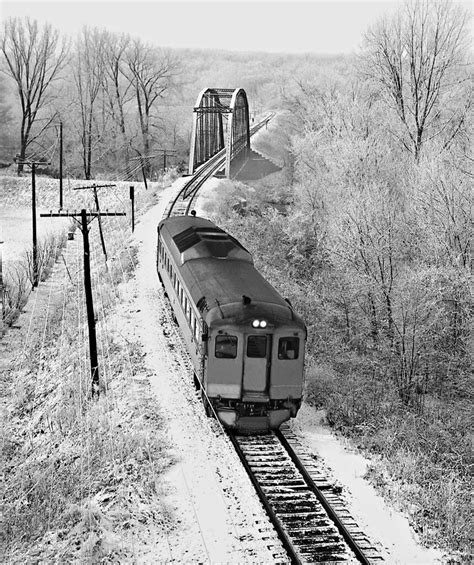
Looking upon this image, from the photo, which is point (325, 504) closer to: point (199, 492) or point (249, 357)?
point (199, 492)

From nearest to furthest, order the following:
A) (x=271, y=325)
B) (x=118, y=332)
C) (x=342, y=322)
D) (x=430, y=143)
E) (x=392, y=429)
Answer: (x=271, y=325) < (x=392, y=429) < (x=118, y=332) < (x=342, y=322) < (x=430, y=143)

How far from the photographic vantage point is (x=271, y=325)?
13.0 meters

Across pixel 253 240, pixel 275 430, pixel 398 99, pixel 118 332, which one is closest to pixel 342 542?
pixel 275 430

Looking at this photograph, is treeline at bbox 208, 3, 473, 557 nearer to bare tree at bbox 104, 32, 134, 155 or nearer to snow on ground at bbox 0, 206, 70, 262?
snow on ground at bbox 0, 206, 70, 262

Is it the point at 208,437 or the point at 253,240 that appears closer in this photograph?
the point at 208,437

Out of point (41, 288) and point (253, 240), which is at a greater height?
point (253, 240)

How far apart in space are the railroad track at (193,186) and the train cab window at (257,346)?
23.4 m

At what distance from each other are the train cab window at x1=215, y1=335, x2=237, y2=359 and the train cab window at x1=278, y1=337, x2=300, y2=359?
3.04 feet

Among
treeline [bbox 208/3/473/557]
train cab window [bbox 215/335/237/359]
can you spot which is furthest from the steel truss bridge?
train cab window [bbox 215/335/237/359]

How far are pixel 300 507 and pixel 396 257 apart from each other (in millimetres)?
14606

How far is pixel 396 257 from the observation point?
23.9m

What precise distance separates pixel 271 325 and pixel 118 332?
8958 millimetres

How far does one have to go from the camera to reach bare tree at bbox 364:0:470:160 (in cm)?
3127

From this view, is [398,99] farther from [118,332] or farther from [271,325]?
[271,325]
